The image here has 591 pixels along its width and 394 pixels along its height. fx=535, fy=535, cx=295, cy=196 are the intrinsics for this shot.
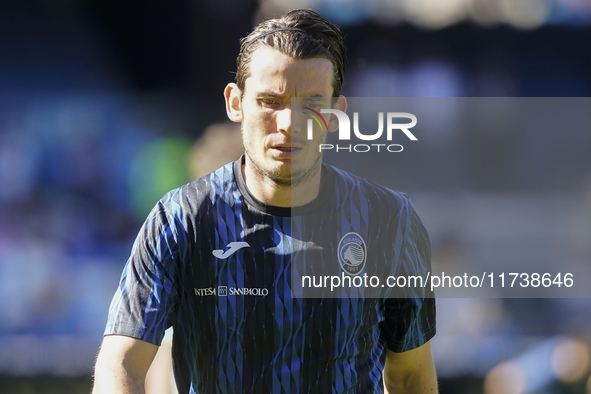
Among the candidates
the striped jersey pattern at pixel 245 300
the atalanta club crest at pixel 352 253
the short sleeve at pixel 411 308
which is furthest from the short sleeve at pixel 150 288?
the short sleeve at pixel 411 308

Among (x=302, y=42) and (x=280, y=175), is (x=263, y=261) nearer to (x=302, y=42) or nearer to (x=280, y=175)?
(x=280, y=175)

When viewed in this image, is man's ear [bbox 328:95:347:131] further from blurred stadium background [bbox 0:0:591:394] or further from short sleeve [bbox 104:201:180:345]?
blurred stadium background [bbox 0:0:591:394]

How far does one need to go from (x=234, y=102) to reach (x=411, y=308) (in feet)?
2.87

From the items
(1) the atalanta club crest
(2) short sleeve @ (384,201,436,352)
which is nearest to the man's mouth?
(1) the atalanta club crest

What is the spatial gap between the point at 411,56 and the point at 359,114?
0.84 m

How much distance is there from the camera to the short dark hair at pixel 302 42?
1595 mm

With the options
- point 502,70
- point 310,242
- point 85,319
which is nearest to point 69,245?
point 85,319

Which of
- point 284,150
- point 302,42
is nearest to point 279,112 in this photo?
point 284,150

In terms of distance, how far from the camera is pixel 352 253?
5.65 ft

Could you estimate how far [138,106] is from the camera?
2.82m

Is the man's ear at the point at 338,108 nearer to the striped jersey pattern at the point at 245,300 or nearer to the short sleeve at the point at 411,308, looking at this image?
the striped jersey pattern at the point at 245,300

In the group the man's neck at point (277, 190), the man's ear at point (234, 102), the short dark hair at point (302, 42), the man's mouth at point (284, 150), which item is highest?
the short dark hair at point (302, 42)

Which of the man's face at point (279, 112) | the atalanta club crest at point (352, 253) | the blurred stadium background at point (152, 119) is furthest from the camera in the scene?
the blurred stadium background at point (152, 119)

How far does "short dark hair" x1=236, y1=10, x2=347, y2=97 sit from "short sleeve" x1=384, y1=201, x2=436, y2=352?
534 millimetres
